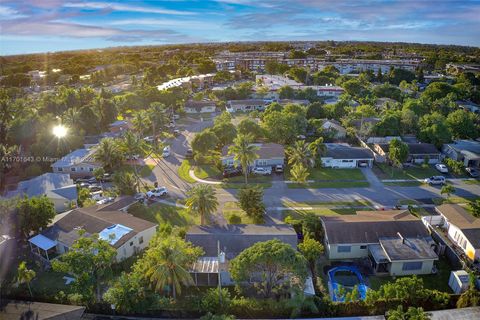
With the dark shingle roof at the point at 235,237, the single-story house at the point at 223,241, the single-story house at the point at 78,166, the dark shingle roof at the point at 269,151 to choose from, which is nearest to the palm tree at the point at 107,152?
the single-story house at the point at 78,166

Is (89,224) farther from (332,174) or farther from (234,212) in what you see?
(332,174)

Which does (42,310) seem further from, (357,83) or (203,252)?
(357,83)

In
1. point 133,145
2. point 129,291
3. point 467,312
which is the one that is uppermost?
point 133,145

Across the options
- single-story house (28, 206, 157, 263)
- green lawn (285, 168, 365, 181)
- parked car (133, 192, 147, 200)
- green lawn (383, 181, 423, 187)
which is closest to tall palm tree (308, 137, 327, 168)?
green lawn (285, 168, 365, 181)

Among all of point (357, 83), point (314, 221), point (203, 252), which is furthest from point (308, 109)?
point (203, 252)

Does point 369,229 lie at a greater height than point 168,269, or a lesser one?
lesser

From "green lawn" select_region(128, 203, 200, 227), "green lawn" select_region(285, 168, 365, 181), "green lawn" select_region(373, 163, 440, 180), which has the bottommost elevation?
"green lawn" select_region(128, 203, 200, 227)

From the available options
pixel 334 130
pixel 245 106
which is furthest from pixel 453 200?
pixel 245 106

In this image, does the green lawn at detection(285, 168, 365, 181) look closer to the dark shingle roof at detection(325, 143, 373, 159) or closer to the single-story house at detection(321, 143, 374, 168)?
the single-story house at detection(321, 143, 374, 168)
